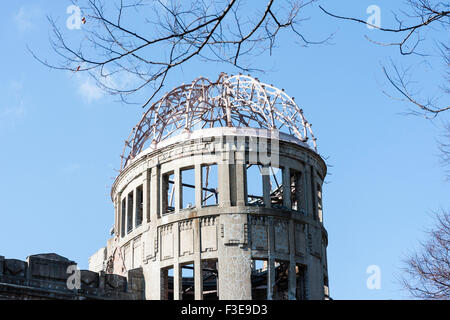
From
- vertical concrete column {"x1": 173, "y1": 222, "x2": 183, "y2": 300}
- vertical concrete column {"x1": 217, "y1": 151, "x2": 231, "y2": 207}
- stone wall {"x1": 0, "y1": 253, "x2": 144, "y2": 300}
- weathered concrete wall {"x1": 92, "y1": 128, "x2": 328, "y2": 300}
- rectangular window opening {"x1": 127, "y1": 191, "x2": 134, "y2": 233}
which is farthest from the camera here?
rectangular window opening {"x1": 127, "y1": 191, "x2": 134, "y2": 233}

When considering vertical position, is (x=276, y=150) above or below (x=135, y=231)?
above

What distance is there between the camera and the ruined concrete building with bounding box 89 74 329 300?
117 feet

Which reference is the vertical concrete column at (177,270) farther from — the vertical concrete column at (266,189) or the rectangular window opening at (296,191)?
the rectangular window opening at (296,191)

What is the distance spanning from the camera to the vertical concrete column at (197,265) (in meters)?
35.2

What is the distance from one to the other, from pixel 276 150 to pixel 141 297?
29.6ft

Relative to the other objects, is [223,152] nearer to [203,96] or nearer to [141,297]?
[203,96]

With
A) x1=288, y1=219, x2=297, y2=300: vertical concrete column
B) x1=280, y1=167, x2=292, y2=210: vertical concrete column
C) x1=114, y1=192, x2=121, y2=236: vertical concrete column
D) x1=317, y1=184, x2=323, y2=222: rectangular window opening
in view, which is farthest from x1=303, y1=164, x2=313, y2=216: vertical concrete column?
x1=114, y1=192, x2=121, y2=236: vertical concrete column

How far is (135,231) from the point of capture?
126 ft

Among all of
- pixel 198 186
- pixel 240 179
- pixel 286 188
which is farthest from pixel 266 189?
pixel 198 186

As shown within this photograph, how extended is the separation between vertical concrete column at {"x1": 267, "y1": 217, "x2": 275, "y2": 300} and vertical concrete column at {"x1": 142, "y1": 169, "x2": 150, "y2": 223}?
19.0 ft

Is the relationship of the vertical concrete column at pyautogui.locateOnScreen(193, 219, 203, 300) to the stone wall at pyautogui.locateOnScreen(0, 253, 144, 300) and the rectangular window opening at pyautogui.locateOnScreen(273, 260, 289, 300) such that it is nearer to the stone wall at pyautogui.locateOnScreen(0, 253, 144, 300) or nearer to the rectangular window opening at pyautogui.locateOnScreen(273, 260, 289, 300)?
the stone wall at pyautogui.locateOnScreen(0, 253, 144, 300)

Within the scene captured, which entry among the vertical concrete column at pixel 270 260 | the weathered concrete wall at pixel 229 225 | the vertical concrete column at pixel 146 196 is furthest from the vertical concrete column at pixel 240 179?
the vertical concrete column at pixel 146 196
